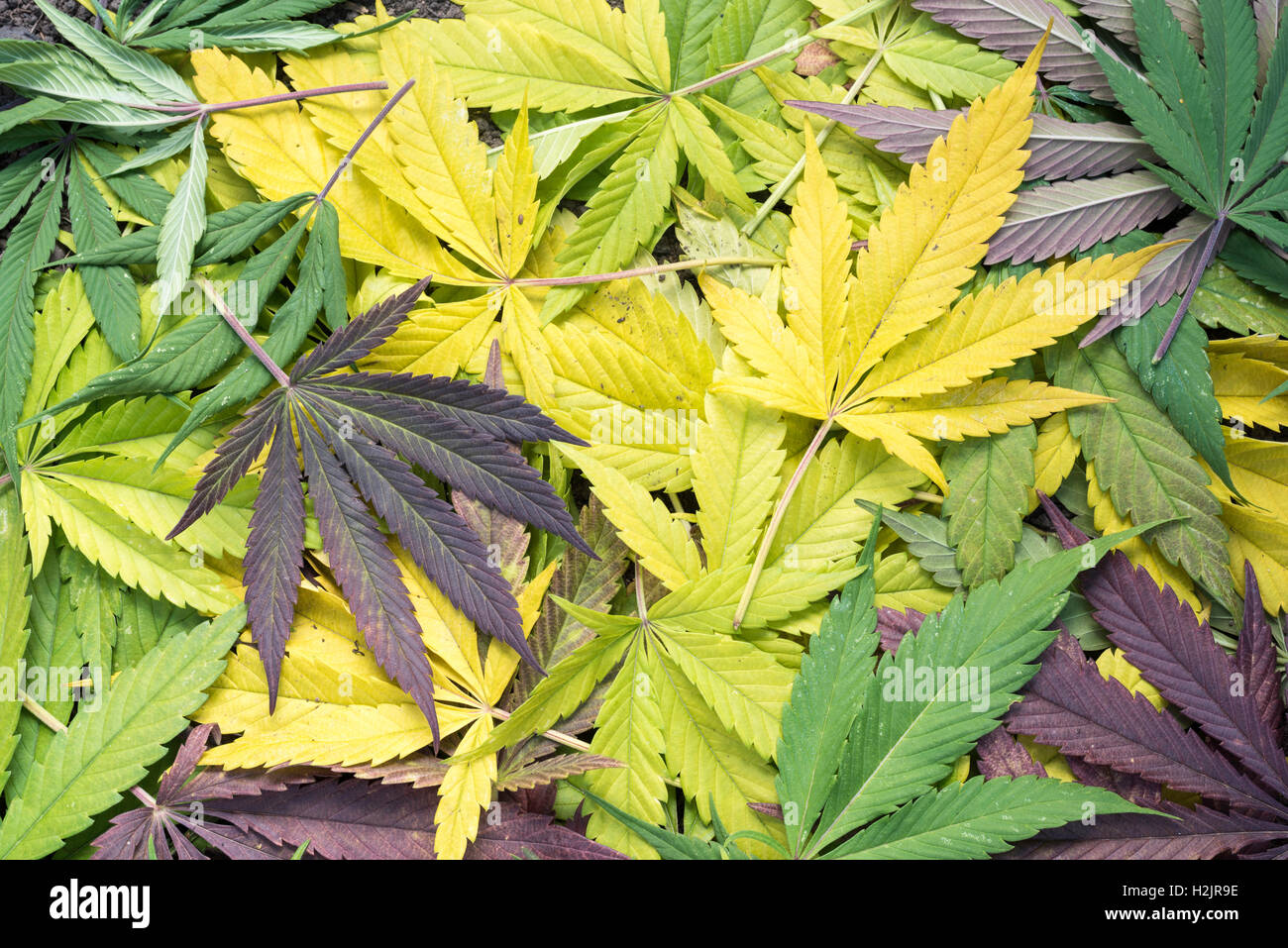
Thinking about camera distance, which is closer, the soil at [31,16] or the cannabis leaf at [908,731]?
the cannabis leaf at [908,731]

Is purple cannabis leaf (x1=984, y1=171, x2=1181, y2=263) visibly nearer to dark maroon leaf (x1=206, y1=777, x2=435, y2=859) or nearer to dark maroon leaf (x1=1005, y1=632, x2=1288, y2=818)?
dark maroon leaf (x1=1005, y1=632, x2=1288, y2=818)

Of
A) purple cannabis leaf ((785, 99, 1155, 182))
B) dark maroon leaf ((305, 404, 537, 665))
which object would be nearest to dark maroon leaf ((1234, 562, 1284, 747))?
purple cannabis leaf ((785, 99, 1155, 182))

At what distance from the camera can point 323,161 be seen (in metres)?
0.82

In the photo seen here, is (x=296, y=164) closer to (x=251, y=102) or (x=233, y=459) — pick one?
(x=251, y=102)

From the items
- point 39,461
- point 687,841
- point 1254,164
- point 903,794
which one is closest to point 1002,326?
point 1254,164

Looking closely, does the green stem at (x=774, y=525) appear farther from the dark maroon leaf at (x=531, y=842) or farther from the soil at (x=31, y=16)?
the soil at (x=31, y=16)

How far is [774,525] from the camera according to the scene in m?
0.78

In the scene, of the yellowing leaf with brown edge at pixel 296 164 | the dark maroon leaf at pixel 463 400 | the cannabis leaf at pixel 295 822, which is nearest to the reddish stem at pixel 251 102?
the yellowing leaf with brown edge at pixel 296 164

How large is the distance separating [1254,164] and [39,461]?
3.98 feet

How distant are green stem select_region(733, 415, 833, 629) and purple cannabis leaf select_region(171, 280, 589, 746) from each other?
18cm

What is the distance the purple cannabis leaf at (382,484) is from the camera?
754 millimetres

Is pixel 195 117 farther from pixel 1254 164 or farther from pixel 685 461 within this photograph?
pixel 1254 164

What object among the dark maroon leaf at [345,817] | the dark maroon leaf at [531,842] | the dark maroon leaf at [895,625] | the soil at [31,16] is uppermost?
the soil at [31,16]

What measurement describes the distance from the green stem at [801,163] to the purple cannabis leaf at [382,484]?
0.31 meters
